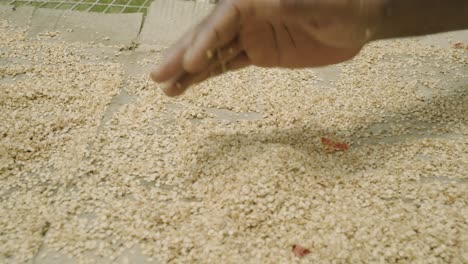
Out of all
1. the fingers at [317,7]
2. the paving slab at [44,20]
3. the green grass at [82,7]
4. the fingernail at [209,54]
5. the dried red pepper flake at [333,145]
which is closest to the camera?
the fingers at [317,7]

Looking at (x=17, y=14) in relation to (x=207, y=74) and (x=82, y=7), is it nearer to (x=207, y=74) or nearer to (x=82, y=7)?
(x=82, y=7)

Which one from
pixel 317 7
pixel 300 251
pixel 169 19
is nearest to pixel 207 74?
pixel 317 7

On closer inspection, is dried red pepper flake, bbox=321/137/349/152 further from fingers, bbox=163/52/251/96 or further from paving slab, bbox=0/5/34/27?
paving slab, bbox=0/5/34/27

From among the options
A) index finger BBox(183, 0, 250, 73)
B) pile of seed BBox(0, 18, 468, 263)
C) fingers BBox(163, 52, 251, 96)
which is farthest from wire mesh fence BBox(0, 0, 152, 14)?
index finger BBox(183, 0, 250, 73)

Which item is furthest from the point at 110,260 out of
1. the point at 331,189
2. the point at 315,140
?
the point at 315,140

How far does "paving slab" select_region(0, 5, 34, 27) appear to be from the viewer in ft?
8.67

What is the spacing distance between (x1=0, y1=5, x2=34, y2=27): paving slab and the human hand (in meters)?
1.66

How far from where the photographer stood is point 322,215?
129 cm

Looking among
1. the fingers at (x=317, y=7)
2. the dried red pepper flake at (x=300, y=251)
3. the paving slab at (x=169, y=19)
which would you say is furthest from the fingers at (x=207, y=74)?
the paving slab at (x=169, y=19)

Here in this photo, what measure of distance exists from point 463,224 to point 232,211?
2.35ft

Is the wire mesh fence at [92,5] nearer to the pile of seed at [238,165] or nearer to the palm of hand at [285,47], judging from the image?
the pile of seed at [238,165]

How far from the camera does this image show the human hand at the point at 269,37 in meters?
1.12

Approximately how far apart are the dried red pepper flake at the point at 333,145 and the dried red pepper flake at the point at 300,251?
53 centimetres

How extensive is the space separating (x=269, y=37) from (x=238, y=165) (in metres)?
0.47
